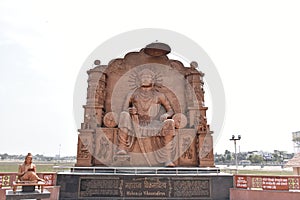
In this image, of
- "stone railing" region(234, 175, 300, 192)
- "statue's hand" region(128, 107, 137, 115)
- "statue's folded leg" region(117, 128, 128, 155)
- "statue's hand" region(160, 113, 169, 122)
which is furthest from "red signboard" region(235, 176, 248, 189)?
"statue's hand" region(128, 107, 137, 115)

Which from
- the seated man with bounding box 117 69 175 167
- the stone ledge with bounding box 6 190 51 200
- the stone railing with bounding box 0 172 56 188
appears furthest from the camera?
the seated man with bounding box 117 69 175 167

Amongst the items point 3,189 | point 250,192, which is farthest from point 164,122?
point 3,189

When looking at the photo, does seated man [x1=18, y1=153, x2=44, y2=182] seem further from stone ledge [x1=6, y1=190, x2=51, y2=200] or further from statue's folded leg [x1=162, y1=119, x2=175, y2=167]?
statue's folded leg [x1=162, y1=119, x2=175, y2=167]

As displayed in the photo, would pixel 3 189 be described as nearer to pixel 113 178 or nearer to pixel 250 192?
pixel 113 178

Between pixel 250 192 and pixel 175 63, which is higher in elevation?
pixel 175 63

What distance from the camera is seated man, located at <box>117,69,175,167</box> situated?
9.50 meters

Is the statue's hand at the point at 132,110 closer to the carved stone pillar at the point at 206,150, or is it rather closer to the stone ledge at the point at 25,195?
the carved stone pillar at the point at 206,150

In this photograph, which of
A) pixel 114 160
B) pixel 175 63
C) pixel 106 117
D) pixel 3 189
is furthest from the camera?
pixel 175 63

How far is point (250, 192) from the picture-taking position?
25.9 feet

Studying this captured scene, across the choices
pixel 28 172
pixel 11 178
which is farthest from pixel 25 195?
pixel 11 178

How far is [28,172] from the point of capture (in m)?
6.78

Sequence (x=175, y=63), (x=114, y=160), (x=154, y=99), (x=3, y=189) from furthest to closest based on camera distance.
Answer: (x=175, y=63)
(x=154, y=99)
(x=114, y=160)
(x=3, y=189)

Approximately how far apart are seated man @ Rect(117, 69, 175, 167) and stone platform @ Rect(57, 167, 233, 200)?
3.91 feet

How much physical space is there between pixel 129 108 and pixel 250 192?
5793 millimetres
